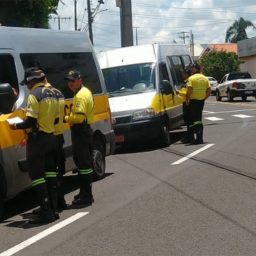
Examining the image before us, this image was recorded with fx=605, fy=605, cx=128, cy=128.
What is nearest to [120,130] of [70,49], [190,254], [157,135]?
[157,135]

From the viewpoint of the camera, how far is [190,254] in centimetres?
553

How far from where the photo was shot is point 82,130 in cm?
Result: 810

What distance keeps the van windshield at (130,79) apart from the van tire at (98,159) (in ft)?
13.5

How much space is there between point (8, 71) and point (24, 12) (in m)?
10.6

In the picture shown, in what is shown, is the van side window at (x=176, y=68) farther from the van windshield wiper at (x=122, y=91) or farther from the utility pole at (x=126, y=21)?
the utility pole at (x=126, y=21)

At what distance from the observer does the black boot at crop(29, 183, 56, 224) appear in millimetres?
7145

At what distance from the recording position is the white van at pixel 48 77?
23.7 feet

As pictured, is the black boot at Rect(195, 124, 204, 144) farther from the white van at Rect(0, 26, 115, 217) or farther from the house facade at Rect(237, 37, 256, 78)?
the house facade at Rect(237, 37, 256, 78)

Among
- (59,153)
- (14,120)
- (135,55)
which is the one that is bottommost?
(59,153)

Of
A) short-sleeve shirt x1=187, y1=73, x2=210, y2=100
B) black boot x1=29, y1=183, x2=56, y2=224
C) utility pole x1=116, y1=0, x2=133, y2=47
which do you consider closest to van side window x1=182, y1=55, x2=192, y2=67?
short-sleeve shirt x1=187, y1=73, x2=210, y2=100

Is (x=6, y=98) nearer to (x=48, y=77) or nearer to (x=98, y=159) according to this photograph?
(x=48, y=77)

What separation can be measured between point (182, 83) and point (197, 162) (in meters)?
5.30

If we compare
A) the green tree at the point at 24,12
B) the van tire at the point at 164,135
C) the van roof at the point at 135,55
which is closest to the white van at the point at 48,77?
the van tire at the point at 164,135

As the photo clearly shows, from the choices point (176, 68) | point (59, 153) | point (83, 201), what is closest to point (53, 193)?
point (59, 153)
